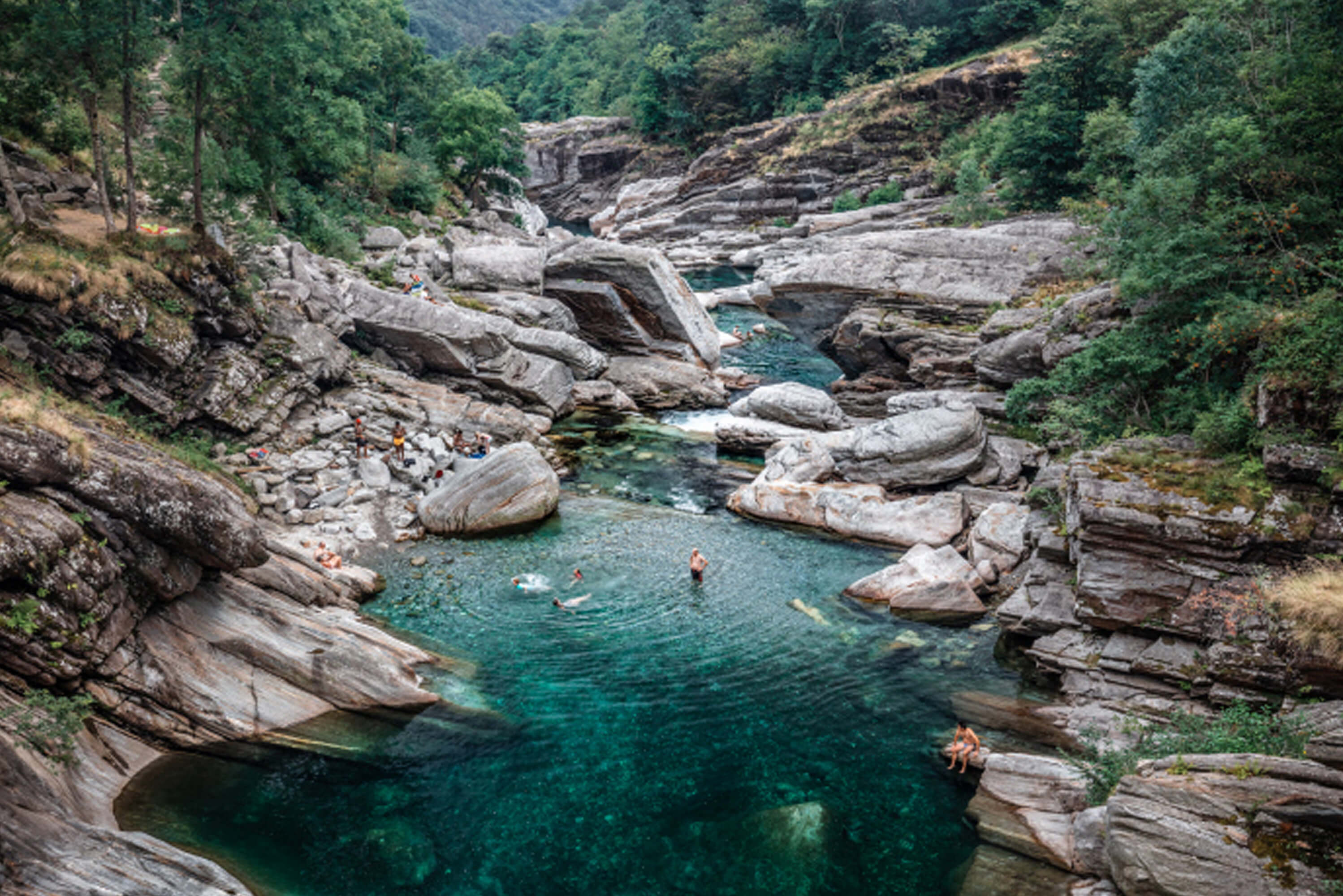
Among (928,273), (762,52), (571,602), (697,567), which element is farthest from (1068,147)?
(762,52)

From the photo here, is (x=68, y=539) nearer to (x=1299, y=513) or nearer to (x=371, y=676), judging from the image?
(x=371, y=676)

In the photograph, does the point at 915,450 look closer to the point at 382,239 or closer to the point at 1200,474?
the point at 1200,474

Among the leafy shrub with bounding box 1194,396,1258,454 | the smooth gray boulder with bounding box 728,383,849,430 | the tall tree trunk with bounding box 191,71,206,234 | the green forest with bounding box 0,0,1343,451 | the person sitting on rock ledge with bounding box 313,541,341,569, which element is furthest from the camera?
the smooth gray boulder with bounding box 728,383,849,430

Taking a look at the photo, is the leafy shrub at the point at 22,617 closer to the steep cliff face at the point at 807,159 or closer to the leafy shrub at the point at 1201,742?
the leafy shrub at the point at 1201,742

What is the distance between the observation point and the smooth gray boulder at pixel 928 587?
1736 cm

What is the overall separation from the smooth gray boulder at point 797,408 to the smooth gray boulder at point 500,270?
12834mm

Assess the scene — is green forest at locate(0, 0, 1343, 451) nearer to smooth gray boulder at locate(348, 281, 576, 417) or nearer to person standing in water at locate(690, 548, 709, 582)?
smooth gray boulder at locate(348, 281, 576, 417)

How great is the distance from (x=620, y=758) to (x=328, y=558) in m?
9.91

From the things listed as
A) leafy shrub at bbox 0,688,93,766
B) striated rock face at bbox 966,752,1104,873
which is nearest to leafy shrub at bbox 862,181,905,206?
striated rock face at bbox 966,752,1104,873

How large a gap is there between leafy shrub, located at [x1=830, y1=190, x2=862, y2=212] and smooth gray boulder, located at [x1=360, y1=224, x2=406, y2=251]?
34999mm

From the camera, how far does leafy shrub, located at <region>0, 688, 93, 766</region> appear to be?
922 cm

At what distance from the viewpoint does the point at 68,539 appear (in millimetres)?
10703

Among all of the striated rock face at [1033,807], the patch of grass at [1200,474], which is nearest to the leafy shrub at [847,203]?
the patch of grass at [1200,474]

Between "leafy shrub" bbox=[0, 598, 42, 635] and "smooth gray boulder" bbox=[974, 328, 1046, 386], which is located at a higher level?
"leafy shrub" bbox=[0, 598, 42, 635]
